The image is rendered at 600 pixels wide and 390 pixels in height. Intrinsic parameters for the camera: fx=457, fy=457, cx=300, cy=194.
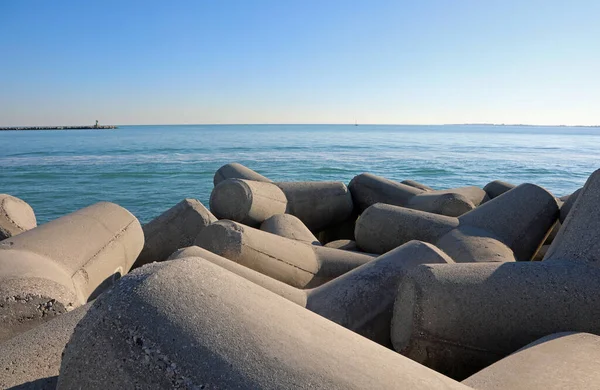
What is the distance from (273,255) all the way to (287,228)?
1276 millimetres

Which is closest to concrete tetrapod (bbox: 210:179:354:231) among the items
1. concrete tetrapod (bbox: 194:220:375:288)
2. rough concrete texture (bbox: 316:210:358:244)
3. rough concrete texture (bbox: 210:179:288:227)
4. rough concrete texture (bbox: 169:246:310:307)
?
rough concrete texture (bbox: 210:179:288:227)

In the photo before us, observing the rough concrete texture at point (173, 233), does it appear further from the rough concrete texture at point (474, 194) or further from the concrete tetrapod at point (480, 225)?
the rough concrete texture at point (474, 194)

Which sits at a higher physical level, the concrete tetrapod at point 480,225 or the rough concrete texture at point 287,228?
the concrete tetrapod at point 480,225

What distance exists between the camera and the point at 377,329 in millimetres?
2543

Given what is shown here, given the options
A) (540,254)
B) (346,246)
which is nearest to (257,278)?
(346,246)

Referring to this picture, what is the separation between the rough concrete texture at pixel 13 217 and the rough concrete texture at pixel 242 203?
1893 millimetres

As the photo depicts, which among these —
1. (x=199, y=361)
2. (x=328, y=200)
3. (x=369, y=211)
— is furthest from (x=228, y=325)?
(x=328, y=200)

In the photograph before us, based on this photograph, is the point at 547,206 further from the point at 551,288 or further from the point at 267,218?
the point at 267,218

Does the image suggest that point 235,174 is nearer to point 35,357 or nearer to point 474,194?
point 474,194

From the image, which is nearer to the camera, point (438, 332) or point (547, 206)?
point (438, 332)

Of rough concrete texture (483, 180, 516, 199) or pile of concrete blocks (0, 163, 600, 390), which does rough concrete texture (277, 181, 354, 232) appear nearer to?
pile of concrete blocks (0, 163, 600, 390)

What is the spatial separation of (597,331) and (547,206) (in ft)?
8.15

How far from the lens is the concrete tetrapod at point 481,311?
2186 mm

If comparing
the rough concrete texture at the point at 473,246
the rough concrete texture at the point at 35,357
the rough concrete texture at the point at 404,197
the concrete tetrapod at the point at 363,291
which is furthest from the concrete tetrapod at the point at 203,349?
the rough concrete texture at the point at 404,197
